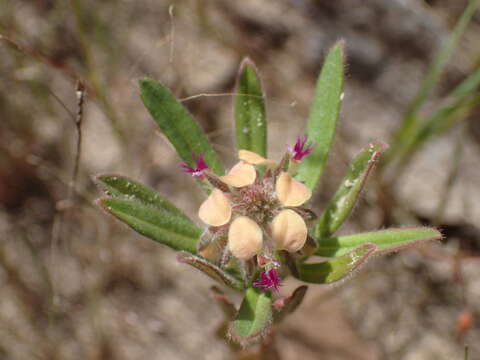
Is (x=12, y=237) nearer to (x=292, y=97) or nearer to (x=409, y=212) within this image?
(x=292, y=97)

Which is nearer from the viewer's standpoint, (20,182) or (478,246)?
(478,246)

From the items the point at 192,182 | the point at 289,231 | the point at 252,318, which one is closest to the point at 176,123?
the point at 289,231

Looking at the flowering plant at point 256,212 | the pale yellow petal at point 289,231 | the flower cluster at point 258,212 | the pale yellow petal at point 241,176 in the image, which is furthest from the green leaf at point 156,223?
the pale yellow petal at point 289,231

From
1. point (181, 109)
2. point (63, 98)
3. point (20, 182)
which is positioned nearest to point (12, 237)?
point (20, 182)

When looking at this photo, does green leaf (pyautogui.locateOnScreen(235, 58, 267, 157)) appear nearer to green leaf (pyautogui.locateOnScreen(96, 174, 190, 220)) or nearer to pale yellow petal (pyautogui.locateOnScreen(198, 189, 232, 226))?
green leaf (pyautogui.locateOnScreen(96, 174, 190, 220))

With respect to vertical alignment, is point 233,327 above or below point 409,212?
above

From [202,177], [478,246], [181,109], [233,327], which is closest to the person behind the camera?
[233,327]

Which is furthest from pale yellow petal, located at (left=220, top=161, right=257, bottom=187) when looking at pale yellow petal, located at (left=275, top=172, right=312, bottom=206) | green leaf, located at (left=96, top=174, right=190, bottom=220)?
green leaf, located at (left=96, top=174, right=190, bottom=220)

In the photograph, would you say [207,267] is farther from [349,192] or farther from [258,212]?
[349,192]
